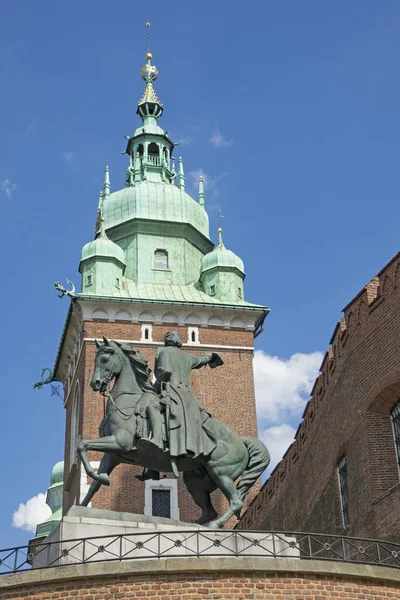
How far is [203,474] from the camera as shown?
1984 centimetres

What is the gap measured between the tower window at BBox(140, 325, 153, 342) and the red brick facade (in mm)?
16398

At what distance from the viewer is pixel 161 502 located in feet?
140

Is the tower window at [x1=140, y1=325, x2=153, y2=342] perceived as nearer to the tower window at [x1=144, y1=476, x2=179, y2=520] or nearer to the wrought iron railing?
the tower window at [x1=144, y1=476, x2=179, y2=520]

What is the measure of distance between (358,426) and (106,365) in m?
8.15

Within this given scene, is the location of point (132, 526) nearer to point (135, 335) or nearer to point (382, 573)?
point (382, 573)

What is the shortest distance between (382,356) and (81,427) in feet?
72.4

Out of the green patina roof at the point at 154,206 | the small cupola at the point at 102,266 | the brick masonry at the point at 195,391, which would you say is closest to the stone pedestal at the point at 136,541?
the brick masonry at the point at 195,391

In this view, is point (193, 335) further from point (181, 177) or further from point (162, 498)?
point (181, 177)

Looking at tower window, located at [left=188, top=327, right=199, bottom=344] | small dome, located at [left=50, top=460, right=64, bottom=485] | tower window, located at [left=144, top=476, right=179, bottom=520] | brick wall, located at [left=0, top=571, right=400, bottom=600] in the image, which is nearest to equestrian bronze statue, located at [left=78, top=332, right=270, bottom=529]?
brick wall, located at [left=0, top=571, right=400, bottom=600]

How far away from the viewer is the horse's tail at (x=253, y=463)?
19812mm

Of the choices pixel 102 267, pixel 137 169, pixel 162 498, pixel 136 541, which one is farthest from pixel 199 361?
pixel 137 169

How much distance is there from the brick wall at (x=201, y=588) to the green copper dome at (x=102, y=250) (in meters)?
33.8

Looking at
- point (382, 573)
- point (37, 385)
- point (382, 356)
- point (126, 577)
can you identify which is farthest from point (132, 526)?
point (37, 385)

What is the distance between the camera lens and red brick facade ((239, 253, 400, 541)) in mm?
23938
